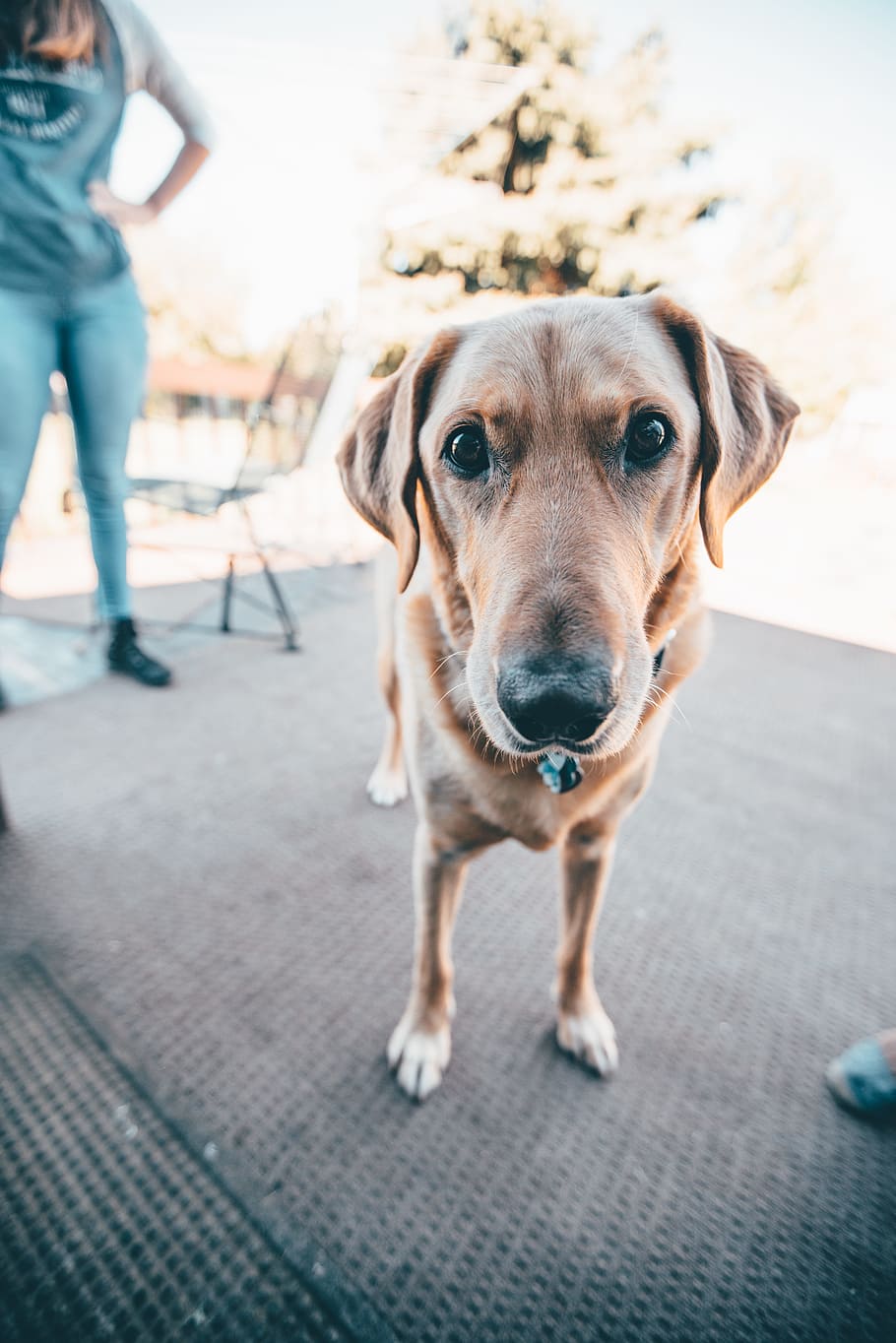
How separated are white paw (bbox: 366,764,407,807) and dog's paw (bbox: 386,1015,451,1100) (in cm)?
85

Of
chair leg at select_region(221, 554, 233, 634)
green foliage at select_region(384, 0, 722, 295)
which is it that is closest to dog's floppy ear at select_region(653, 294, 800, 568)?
chair leg at select_region(221, 554, 233, 634)

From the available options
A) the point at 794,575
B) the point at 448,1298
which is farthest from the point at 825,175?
the point at 448,1298

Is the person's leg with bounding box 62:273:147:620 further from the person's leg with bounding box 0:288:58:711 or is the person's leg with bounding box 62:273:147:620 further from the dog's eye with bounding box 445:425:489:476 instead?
the dog's eye with bounding box 445:425:489:476

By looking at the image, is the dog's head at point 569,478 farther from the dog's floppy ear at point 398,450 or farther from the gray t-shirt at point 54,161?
the gray t-shirt at point 54,161

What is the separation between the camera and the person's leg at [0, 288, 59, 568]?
1.86 m

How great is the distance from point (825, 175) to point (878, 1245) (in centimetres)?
3091

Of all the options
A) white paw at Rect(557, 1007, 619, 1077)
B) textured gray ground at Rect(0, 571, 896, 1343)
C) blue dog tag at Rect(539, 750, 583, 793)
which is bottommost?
textured gray ground at Rect(0, 571, 896, 1343)

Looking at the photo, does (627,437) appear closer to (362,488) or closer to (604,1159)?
(362,488)

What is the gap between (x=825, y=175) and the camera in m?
22.0

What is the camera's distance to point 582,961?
131cm

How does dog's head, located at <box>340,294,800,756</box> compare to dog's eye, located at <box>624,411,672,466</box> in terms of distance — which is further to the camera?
dog's eye, located at <box>624,411,672,466</box>

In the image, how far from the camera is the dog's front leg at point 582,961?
1.25 meters

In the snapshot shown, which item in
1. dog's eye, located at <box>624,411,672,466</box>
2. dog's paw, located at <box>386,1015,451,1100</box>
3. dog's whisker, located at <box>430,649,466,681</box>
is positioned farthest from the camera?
dog's paw, located at <box>386,1015,451,1100</box>

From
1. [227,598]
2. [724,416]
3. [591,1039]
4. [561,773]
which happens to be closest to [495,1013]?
[591,1039]
